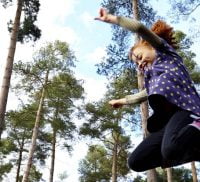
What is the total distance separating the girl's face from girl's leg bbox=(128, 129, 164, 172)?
614mm

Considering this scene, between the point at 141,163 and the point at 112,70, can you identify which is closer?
the point at 141,163

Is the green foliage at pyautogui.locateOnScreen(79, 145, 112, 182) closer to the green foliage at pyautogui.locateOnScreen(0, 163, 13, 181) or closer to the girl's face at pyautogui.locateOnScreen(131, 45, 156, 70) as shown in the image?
the green foliage at pyautogui.locateOnScreen(0, 163, 13, 181)

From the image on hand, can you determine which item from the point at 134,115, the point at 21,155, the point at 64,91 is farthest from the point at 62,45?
the point at 21,155

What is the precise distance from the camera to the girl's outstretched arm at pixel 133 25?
121 inches

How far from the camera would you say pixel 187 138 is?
291 centimetres

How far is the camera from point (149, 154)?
10.7ft

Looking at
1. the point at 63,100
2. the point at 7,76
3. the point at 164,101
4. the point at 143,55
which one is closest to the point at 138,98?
the point at 143,55

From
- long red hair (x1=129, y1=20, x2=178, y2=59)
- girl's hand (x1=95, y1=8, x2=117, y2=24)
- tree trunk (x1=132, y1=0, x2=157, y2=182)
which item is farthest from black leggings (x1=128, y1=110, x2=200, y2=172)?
tree trunk (x1=132, y1=0, x2=157, y2=182)

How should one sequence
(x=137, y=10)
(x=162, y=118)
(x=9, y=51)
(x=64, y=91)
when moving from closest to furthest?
(x=162, y=118) < (x=9, y=51) < (x=137, y=10) < (x=64, y=91)

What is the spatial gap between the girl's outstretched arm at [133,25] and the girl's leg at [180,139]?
656 mm

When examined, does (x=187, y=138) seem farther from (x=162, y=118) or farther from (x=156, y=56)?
(x=156, y=56)

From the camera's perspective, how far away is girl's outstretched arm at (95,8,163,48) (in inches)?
121

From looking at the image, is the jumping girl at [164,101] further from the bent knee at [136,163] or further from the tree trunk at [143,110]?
the tree trunk at [143,110]

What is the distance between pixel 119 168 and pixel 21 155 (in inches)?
316
